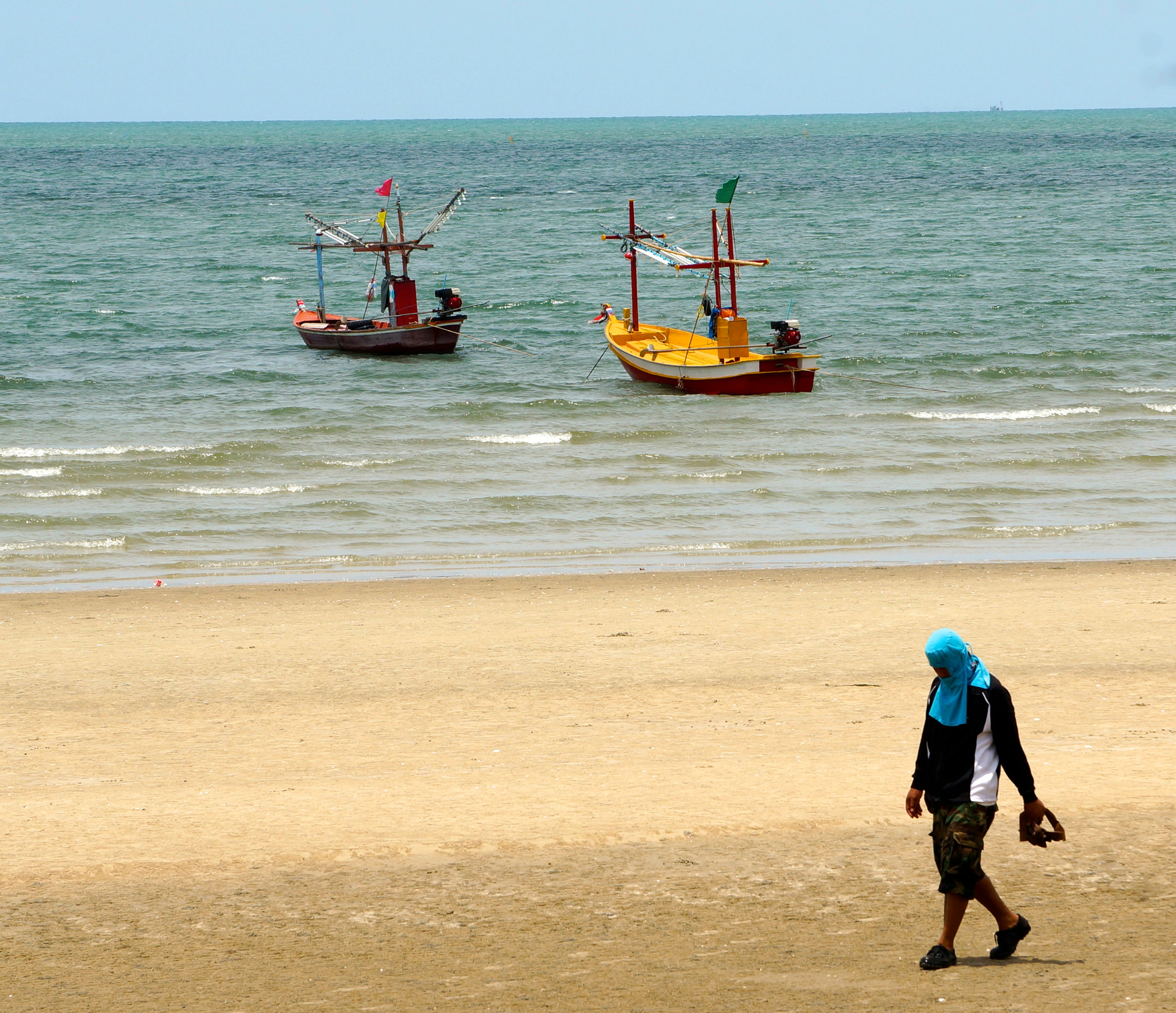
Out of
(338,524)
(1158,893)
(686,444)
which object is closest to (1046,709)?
(1158,893)

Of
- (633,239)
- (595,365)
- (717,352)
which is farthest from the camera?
(595,365)

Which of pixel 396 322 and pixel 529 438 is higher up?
pixel 396 322

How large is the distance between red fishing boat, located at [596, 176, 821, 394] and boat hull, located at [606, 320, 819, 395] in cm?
1

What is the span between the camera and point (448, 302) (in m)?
36.2

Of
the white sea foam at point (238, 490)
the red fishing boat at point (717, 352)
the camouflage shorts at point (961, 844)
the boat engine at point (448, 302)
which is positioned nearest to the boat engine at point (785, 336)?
the red fishing boat at point (717, 352)

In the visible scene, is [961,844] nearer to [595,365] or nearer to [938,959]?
[938,959]

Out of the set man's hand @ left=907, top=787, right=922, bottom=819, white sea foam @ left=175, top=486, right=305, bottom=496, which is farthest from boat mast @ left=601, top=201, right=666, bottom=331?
man's hand @ left=907, top=787, right=922, bottom=819

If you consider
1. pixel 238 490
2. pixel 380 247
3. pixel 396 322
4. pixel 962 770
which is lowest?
pixel 238 490

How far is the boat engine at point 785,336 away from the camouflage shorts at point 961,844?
24.0m

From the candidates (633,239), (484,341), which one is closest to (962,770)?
(633,239)

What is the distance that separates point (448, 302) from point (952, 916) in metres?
31.3

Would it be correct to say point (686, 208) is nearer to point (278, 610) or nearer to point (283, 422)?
point (283, 422)

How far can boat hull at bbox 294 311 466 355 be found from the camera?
35219 mm

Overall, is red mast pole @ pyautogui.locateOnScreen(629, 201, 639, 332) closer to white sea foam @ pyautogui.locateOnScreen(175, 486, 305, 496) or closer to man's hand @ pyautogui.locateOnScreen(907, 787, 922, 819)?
white sea foam @ pyautogui.locateOnScreen(175, 486, 305, 496)
